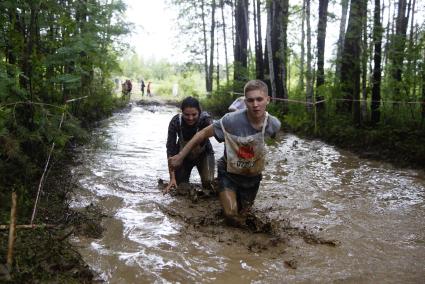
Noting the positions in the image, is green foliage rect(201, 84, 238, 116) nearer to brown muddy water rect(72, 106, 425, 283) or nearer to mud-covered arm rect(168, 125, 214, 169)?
brown muddy water rect(72, 106, 425, 283)

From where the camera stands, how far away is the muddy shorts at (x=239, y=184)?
5.19 meters

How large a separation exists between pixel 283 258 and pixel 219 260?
25.7 inches

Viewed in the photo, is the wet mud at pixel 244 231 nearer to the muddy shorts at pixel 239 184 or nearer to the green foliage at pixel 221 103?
the muddy shorts at pixel 239 184

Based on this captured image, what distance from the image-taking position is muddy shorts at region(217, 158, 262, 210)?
5.19 metres

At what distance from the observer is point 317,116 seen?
14.0 meters

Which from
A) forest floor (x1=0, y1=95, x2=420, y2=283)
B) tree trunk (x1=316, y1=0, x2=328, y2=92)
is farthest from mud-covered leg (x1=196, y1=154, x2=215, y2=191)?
tree trunk (x1=316, y1=0, x2=328, y2=92)

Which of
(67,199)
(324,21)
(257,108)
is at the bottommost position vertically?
(67,199)

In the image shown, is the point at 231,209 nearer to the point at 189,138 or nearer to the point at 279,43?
the point at 189,138

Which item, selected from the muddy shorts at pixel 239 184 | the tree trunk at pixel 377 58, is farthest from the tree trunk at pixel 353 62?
the muddy shorts at pixel 239 184

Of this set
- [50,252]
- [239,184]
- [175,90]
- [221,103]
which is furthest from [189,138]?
[175,90]

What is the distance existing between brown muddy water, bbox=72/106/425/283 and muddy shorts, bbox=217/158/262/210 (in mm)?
306

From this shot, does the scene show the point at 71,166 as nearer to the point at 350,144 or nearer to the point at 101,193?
the point at 101,193

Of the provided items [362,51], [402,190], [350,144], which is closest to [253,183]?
[402,190]

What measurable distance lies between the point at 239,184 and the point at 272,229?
67 cm
